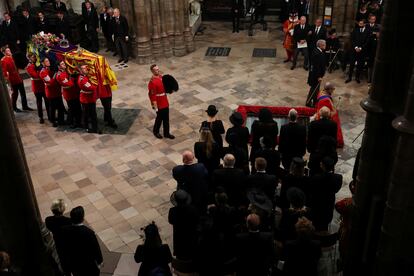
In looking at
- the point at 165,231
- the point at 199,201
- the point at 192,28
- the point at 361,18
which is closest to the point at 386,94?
the point at 199,201

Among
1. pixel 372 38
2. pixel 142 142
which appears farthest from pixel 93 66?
pixel 372 38

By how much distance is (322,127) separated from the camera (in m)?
8.10

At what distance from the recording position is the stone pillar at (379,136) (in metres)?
5.38

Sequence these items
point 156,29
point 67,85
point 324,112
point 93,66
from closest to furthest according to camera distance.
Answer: point 324,112 < point 93,66 < point 67,85 < point 156,29

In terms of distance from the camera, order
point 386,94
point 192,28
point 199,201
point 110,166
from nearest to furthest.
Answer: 1. point 386,94
2. point 199,201
3. point 110,166
4. point 192,28

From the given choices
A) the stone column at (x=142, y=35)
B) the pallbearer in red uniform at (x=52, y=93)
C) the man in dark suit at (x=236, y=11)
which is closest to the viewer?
the pallbearer in red uniform at (x=52, y=93)

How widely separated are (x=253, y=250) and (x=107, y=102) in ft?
20.1

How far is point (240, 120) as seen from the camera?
316 inches

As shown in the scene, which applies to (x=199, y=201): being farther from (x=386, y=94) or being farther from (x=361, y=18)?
(x=361, y=18)

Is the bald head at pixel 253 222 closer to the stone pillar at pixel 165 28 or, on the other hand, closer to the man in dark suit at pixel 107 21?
the stone pillar at pixel 165 28

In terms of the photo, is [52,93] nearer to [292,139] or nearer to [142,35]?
[142,35]

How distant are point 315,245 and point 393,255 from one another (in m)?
0.88

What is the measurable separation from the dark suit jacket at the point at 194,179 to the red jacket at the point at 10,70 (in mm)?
6140

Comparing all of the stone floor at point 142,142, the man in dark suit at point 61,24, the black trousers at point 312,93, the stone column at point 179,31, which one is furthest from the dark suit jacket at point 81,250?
the man in dark suit at point 61,24
